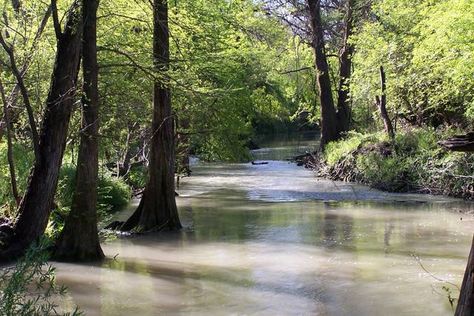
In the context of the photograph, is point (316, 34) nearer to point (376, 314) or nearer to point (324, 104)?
point (324, 104)

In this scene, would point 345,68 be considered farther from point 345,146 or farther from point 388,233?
point 388,233

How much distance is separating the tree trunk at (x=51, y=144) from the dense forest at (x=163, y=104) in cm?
2

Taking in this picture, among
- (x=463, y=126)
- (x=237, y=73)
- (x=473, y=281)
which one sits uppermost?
(x=237, y=73)

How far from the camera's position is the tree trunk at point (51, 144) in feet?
32.3

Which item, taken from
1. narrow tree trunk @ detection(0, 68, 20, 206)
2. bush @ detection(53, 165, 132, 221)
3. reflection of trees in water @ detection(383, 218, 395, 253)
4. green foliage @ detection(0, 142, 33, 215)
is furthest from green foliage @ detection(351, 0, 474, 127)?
green foliage @ detection(0, 142, 33, 215)

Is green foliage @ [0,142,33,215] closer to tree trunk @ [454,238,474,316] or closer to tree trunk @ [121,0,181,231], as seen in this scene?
tree trunk @ [121,0,181,231]

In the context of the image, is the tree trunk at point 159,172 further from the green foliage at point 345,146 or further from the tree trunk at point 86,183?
the green foliage at point 345,146

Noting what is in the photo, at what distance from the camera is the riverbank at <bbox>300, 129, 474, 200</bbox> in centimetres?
1781

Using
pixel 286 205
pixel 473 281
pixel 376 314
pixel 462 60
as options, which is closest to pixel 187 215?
pixel 286 205

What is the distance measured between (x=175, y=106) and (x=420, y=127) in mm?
10483

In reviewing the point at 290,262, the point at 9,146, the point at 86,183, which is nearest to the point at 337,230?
the point at 290,262

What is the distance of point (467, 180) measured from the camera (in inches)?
678

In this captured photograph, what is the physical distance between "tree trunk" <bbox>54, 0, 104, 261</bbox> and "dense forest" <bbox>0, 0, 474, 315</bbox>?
0.9 inches

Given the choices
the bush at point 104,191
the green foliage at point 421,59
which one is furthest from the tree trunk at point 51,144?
the green foliage at point 421,59
